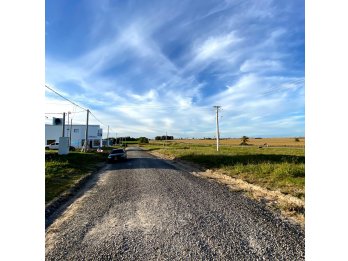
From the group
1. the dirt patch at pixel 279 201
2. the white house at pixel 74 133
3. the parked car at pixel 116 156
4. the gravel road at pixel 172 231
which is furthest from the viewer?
the white house at pixel 74 133

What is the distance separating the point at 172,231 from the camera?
508 centimetres

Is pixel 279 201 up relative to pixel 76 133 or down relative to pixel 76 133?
down

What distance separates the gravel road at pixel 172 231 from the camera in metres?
4.11

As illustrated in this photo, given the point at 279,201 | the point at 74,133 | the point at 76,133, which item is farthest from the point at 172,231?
the point at 74,133

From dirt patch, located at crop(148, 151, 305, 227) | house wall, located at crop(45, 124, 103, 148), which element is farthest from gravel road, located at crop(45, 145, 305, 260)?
house wall, located at crop(45, 124, 103, 148)

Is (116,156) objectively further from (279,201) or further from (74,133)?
(74,133)

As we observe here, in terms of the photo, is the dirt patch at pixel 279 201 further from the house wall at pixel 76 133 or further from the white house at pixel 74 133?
the house wall at pixel 76 133

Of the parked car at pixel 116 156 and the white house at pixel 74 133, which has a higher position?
the white house at pixel 74 133

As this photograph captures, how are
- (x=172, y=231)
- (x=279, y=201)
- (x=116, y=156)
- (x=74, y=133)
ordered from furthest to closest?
(x=74, y=133) → (x=116, y=156) → (x=279, y=201) → (x=172, y=231)

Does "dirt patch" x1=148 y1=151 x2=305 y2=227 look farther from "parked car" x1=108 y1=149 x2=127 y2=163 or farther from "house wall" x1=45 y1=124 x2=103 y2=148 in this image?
"house wall" x1=45 y1=124 x2=103 y2=148

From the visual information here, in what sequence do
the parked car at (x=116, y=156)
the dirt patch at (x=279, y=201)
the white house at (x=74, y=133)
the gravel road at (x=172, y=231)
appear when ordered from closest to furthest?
the gravel road at (x=172, y=231)
the dirt patch at (x=279, y=201)
the parked car at (x=116, y=156)
the white house at (x=74, y=133)

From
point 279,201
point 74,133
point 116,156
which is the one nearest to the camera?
point 279,201

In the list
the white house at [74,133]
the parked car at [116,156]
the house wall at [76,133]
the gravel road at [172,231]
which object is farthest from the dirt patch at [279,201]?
the house wall at [76,133]
